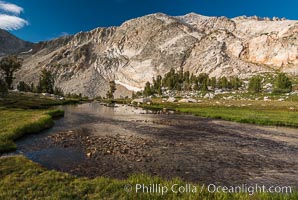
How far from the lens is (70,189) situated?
14031 mm

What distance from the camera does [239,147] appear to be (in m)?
31.5

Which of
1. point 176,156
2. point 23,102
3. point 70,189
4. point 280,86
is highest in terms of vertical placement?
point 280,86

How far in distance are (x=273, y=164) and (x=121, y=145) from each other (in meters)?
16.6

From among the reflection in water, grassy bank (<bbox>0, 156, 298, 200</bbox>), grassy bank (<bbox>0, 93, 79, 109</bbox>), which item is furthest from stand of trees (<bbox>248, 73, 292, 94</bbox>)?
grassy bank (<bbox>0, 156, 298, 200</bbox>)

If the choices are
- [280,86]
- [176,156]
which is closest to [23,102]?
[176,156]

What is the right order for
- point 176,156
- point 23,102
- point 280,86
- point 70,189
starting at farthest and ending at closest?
point 280,86, point 23,102, point 176,156, point 70,189

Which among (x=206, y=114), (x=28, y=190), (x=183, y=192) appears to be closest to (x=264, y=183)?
(x=183, y=192)

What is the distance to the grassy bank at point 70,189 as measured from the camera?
1284cm

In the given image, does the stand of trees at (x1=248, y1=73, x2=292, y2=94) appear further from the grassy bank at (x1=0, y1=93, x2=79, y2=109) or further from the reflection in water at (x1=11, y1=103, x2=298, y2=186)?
the reflection in water at (x1=11, y1=103, x2=298, y2=186)

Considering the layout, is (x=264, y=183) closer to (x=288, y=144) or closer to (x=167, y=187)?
(x=167, y=187)

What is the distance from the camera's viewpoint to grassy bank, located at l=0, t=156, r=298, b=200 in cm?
1284

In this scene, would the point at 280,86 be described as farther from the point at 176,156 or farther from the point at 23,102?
the point at 176,156

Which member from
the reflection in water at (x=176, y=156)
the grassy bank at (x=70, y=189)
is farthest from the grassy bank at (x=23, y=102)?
the grassy bank at (x=70, y=189)

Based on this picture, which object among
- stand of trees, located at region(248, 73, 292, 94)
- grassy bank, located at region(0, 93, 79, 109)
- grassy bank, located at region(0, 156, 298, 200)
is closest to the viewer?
grassy bank, located at region(0, 156, 298, 200)
